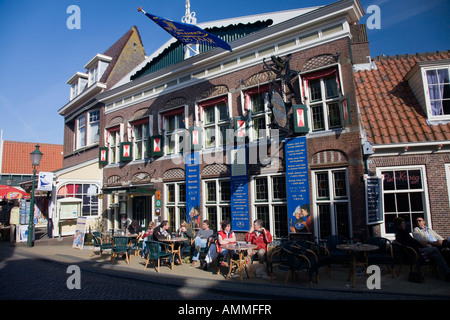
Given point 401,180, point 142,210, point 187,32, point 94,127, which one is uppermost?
point 187,32

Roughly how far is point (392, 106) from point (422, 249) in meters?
5.33

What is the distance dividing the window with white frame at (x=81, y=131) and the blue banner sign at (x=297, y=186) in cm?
1511

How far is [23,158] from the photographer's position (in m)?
37.4

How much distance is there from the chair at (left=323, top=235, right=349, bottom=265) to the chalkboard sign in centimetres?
95

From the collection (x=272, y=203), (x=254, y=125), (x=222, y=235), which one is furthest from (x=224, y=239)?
(x=254, y=125)

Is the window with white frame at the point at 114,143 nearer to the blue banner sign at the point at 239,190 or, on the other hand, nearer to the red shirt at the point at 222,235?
the blue banner sign at the point at 239,190

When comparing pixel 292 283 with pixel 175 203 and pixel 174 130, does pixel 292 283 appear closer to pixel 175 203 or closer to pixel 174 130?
pixel 175 203

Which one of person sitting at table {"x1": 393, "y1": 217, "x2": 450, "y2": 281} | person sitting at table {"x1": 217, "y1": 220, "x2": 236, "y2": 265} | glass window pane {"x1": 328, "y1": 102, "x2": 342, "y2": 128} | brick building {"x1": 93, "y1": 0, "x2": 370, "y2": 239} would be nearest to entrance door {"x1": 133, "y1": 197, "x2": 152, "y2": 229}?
brick building {"x1": 93, "y1": 0, "x2": 370, "y2": 239}

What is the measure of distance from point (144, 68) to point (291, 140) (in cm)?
1005

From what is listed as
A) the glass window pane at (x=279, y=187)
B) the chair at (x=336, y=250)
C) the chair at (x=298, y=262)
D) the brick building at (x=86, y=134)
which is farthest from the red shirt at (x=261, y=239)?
the brick building at (x=86, y=134)

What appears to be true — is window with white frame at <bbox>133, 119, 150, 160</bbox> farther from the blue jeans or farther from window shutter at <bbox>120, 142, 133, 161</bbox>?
the blue jeans

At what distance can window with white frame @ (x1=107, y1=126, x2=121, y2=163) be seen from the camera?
17172 millimetres
